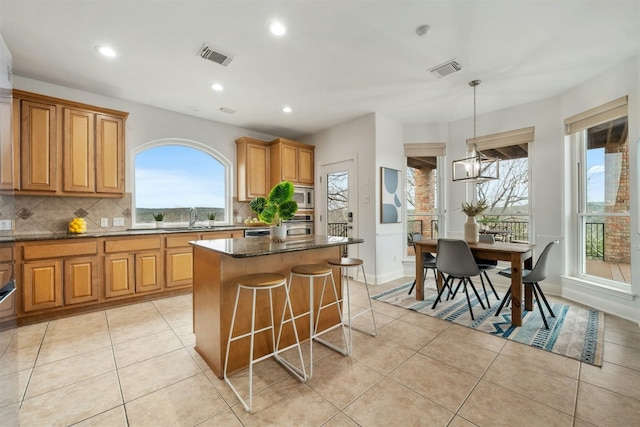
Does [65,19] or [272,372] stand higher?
[65,19]

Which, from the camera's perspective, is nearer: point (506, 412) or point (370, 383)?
point (506, 412)

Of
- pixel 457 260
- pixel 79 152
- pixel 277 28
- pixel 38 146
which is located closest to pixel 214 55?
pixel 277 28

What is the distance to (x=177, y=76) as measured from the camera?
3223 millimetres

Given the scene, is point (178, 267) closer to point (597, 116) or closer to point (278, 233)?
point (278, 233)

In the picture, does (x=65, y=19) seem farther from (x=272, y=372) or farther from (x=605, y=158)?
(x=605, y=158)

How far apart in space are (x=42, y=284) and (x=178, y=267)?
52.3 inches

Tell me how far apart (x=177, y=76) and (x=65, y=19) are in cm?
105

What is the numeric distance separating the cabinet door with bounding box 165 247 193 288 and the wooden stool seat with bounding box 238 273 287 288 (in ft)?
7.27

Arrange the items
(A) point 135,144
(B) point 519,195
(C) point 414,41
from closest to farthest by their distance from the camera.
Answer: (C) point 414,41 → (A) point 135,144 → (B) point 519,195

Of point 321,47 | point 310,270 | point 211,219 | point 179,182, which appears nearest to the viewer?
point 310,270

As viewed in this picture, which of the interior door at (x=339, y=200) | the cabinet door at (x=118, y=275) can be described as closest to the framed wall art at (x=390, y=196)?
the interior door at (x=339, y=200)

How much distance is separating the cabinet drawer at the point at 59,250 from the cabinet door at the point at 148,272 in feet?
1.61

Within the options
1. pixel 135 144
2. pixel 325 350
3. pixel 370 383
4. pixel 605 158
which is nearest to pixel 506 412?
pixel 370 383

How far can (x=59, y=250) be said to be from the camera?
298 cm
